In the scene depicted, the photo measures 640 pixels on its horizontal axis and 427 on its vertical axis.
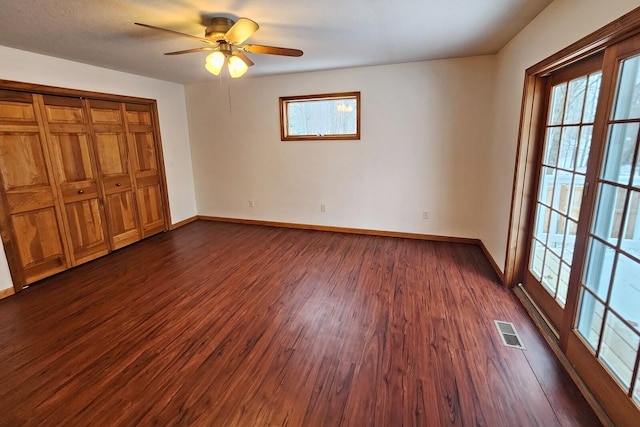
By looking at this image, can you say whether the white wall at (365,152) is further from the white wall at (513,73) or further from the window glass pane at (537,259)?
the window glass pane at (537,259)

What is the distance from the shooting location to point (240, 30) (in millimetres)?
2162

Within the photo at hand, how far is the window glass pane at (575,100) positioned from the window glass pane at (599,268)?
3.02ft

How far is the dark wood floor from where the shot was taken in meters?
1.67

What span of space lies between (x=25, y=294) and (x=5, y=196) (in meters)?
1.00

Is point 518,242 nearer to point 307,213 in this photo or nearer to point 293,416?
point 293,416

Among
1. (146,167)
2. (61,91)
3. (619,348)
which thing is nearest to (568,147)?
(619,348)

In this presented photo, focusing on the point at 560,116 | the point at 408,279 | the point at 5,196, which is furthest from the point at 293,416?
the point at 5,196

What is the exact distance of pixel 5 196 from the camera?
2.95 m

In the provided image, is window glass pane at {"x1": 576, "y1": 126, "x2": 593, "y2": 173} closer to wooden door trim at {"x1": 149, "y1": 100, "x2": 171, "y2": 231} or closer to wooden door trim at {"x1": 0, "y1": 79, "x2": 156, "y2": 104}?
wooden door trim at {"x1": 0, "y1": 79, "x2": 156, "y2": 104}

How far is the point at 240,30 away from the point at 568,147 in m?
2.54

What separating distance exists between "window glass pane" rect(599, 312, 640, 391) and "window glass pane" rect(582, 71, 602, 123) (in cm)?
122

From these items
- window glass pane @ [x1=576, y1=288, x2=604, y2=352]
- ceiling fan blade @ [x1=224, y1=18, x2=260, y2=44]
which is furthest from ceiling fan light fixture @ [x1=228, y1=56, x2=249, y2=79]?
window glass pane @ [x1=576, y1=288, x2=604, y2=352]

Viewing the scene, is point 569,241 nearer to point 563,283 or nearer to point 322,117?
point 563,283

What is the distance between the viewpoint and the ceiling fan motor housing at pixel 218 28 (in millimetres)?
2365
